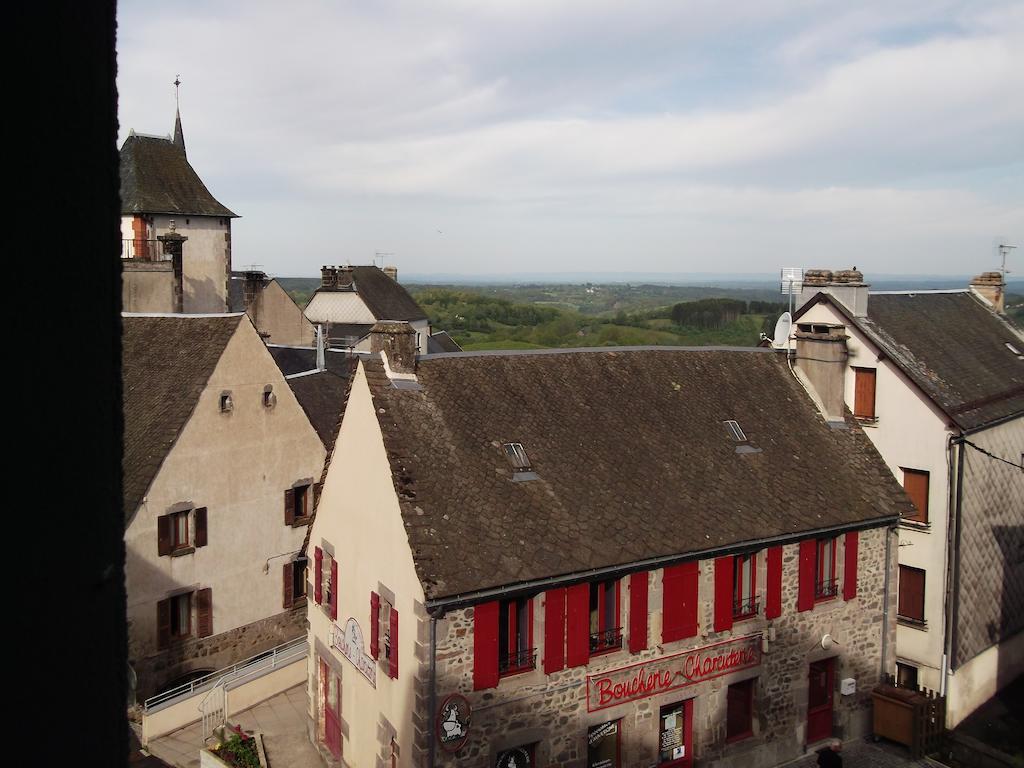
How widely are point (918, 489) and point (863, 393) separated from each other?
7.94ft

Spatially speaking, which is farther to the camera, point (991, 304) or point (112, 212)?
point (991, 304)

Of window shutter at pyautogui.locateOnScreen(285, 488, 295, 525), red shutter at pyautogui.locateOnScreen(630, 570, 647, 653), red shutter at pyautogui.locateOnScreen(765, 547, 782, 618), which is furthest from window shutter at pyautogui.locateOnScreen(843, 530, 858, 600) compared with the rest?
window shutter at pyautogui.locateOnScreen(285, 488, 295, 525)

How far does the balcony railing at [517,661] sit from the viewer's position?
43.7ft

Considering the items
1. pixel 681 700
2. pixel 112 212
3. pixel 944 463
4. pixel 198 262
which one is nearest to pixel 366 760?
pixel 681 700

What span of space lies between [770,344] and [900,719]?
29.0 feet

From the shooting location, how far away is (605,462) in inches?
623

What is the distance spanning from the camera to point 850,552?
17031mm

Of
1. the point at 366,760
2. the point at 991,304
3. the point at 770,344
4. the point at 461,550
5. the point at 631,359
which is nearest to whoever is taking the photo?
the point at 461,550

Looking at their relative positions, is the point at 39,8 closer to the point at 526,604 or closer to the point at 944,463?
the point at 526,604

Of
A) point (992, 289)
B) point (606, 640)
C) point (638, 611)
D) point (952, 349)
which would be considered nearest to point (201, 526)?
point (606, 640)

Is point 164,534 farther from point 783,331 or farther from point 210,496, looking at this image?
point 783,331

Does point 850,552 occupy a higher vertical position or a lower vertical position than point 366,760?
higher

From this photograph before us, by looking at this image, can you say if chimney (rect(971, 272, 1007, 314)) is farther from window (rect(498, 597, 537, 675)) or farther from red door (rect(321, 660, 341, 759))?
red door (rect(321, 660, 341, 759))

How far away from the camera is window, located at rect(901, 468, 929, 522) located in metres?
19.8
